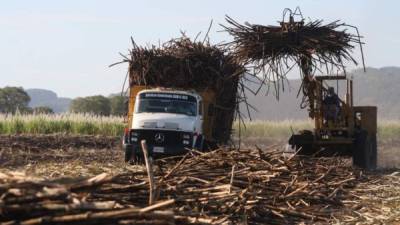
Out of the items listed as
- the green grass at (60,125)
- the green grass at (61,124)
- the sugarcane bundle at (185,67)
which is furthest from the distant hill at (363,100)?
the sugarcane bundle at (185,67)

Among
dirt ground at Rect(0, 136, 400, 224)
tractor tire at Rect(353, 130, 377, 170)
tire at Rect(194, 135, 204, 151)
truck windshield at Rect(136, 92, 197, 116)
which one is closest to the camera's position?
dirt ground at Rect(0, 136, 400, 224)

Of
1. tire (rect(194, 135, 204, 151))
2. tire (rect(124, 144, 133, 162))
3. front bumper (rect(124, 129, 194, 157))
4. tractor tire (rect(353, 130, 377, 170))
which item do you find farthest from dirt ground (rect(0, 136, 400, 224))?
tire (rect(194, 135, 204, 151))

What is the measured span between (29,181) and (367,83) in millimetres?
165839

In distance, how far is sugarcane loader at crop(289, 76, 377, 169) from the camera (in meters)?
20.3

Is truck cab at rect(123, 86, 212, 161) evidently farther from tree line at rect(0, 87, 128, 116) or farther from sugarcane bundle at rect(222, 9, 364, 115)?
tree line at rect(0, 87, 128, 116)

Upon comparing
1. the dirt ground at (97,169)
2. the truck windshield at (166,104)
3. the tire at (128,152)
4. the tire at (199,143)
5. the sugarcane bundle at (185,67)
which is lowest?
the dirt ground at (97,169)

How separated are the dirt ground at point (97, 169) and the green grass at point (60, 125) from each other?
11.6ft

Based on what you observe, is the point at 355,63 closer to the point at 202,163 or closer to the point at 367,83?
the point at 202,163

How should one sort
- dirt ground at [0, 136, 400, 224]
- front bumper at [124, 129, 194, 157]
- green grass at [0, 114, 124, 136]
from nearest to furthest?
dirt ground at [0, 136, 400, 224] → front bumper at [124, 129, 194, 157] → green grass at [0, 114, 124, 136]

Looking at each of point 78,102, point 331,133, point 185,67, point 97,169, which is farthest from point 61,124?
point 78,102

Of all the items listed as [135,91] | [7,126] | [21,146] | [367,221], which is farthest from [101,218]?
[7,126]

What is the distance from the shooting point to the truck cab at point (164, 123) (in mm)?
18938

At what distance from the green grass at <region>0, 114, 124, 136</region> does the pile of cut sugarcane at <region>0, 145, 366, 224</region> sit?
21657mm

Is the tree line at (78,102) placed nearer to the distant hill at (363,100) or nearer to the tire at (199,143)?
the tire at (199,143)
